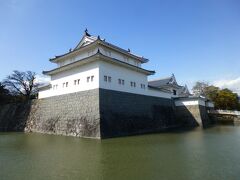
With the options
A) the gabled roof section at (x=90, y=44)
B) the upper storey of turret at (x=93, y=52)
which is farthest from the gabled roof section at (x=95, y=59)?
the gabled roof section at (x=90, y=44)

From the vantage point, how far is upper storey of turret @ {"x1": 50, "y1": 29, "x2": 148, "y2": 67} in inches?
580

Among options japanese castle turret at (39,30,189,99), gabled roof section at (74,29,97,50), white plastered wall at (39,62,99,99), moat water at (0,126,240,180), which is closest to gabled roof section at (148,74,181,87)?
japanese castle turret at (39,30,189,99)

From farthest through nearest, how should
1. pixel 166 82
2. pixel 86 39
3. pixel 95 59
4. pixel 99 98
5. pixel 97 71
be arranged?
1. pixel 166 82
2. pixel 86 39
3. pixel 95 59
4. pixel 97 71
5. pixel 99 98

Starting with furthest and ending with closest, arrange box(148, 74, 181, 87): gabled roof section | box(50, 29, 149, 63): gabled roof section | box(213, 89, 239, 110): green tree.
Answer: box(213, 89, 239, 110): green tree, box(148, 74, 181, 87): gabled roof section, box(50, 29, 149, 63): gabled roof section

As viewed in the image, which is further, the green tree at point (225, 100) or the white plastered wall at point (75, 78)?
the green tree at point (225, 100)

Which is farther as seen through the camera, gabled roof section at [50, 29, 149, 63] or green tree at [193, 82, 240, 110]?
green tree at [193, 82, 240, 110]

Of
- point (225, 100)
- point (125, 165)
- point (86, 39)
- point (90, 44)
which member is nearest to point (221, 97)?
point (225, 100)

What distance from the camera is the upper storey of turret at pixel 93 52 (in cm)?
1473

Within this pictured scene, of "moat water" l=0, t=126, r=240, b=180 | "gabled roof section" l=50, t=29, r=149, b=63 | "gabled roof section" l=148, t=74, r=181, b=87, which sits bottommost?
"moat water" l=0, t=126, r=240, b=180

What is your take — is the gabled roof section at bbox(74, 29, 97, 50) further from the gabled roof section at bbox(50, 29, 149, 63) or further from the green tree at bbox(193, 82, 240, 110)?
the green tree at bbox(193, 82, 240, 110)

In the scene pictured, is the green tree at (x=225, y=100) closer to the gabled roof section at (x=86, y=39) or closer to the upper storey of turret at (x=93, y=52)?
the upper storey of turret at (x=93, y=52)

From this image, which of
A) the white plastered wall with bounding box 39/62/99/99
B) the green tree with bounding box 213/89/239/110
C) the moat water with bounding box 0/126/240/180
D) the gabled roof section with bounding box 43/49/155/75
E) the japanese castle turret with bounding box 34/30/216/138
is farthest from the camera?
the green tree with bounding box 213/89/239/110

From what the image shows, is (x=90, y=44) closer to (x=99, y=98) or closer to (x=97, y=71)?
(x=97, y=71)

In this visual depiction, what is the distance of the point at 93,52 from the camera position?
1495 centimetres
